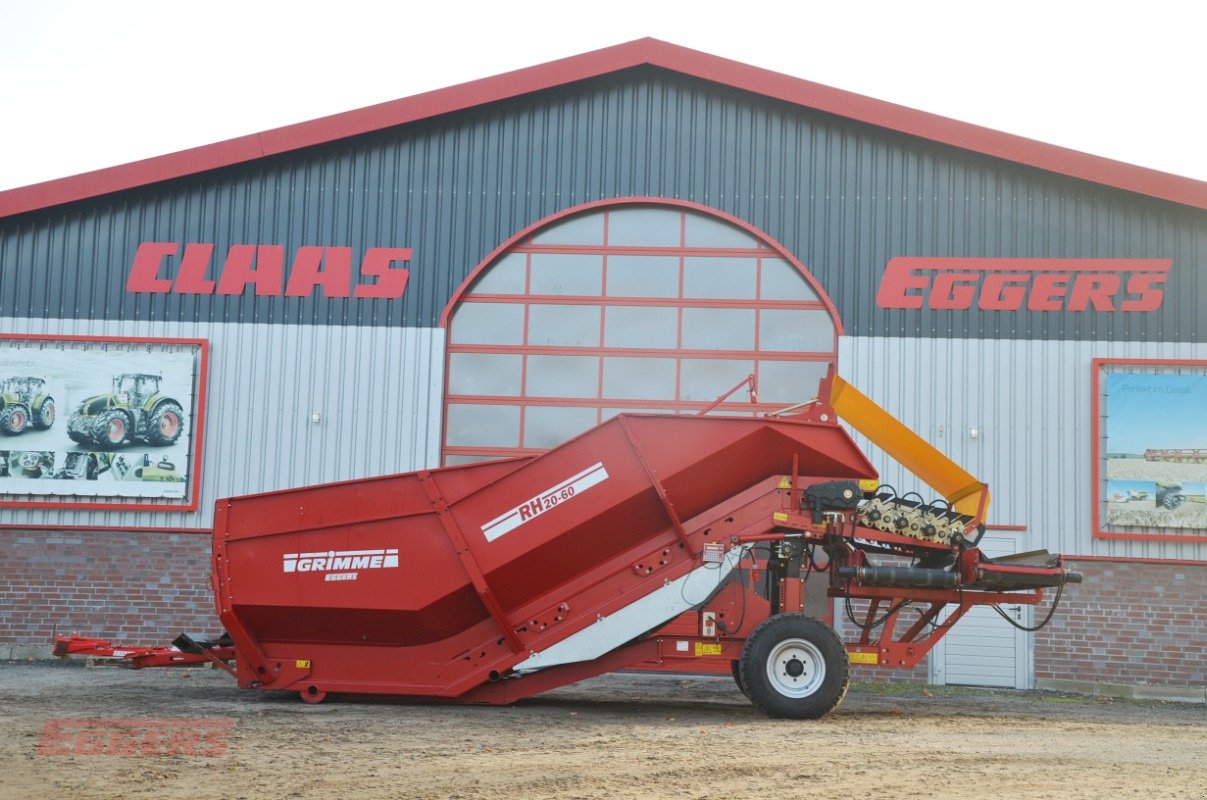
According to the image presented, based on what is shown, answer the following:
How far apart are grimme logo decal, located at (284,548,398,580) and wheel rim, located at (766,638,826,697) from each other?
11.2ft

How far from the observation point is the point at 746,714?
459 inches

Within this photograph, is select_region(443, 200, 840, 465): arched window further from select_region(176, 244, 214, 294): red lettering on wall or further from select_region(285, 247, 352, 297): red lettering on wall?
select_region(176, 244, 214, 294): red lettering on wall

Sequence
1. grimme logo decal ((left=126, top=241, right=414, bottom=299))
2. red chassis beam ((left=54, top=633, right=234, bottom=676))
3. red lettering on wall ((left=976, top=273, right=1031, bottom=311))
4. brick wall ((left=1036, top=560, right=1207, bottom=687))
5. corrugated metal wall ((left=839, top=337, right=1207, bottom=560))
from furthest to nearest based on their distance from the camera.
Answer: grimme logo decal ((left=126, top=241, right=414, bottom=299)), red lettering on wall ((left=976, top=273, right=1031, bottom=311)), corrugated metal wall ((left=839, top=337, right=1207, bottom=560)), brick wall ((left=1036, top=560, right=1207, bottom=687)), red chassis beam ((left=54, top=633, right=234, bottom=676))

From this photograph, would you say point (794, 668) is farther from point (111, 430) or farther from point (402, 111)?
point (111, 430)

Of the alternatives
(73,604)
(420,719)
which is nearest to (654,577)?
(420,719)

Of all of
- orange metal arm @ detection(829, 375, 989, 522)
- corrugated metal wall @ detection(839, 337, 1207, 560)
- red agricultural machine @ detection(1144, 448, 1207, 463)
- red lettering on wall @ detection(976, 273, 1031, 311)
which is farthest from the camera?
red lettering on wall @ detection(976, 273, 1031, 311)

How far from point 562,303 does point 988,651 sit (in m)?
6.99

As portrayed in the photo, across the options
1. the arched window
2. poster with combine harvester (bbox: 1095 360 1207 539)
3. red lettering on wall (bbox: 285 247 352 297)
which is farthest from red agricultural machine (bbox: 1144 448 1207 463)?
red lettering on wall (bbox: 285 247 352 297)

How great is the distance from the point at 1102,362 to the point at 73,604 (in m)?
13.4

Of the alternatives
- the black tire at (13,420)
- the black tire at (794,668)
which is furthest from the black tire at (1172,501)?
the black tire at (13,420)

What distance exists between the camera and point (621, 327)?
17.1 metres

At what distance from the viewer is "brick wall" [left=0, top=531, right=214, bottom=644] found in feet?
55.1

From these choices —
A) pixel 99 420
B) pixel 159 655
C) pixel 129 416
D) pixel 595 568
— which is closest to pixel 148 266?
pixel 129 416

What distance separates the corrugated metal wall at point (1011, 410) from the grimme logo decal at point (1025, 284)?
0.50 metres
